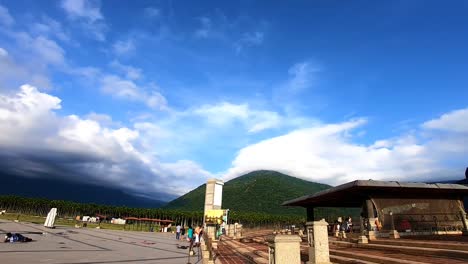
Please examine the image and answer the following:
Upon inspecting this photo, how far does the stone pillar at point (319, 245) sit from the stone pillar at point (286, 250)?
211 cm

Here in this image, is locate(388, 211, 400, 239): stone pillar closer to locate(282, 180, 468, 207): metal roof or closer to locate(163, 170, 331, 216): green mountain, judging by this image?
locate(282, 180, 468, 207): metal roof

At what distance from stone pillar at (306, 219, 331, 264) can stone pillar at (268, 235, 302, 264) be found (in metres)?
2.11

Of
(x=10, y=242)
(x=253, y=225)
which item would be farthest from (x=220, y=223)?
(x=253, y=225)

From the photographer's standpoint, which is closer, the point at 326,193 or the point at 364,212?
the point at 364,212

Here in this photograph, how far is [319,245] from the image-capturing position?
365 inches

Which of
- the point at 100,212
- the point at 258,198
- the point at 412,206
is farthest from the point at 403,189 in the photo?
the point at 258,198

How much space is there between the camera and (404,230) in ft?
53.9

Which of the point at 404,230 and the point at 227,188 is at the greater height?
the point at 227,188

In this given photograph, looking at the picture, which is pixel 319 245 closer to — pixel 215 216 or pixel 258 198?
pixel 215 216

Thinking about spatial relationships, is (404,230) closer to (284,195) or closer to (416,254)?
(416,254)

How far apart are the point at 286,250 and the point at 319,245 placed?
2.39 metres

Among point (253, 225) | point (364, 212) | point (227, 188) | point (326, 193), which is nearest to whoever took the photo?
point (364, 212)

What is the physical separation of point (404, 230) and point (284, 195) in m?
126

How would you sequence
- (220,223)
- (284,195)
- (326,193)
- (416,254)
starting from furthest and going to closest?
(284,195), (220,223), (326,193), (416,254)
